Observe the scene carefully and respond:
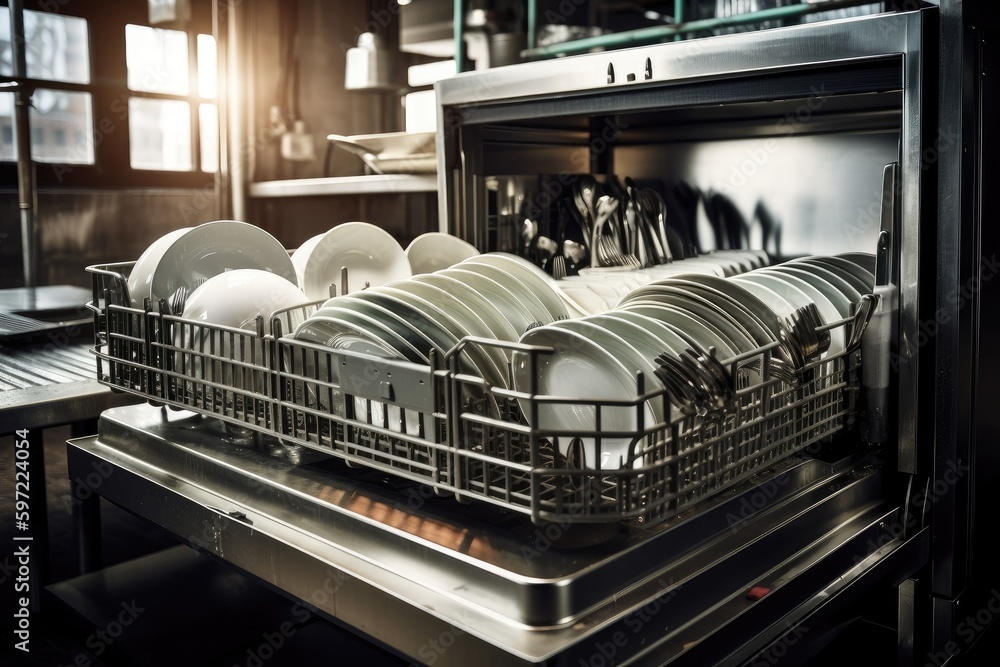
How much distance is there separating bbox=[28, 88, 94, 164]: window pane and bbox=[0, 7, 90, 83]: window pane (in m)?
0.06

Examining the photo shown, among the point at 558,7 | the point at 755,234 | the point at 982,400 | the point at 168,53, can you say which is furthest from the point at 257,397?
the point at 168,53

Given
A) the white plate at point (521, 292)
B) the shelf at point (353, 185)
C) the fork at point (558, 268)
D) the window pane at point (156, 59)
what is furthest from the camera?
the window pane at point (156, 59)

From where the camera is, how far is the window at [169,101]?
9.37ft

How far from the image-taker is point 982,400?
108cm

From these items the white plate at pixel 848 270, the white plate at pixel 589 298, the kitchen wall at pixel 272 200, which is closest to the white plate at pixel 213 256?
Answer: the white plate at pixel 589 298

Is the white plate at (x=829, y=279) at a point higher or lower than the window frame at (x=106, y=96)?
lower

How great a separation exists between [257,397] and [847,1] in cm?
94

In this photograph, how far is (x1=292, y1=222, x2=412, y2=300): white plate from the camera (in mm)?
1281

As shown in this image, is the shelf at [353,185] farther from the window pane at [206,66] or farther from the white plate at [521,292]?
the white plate at [521,292]

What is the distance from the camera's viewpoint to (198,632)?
1.10 metres

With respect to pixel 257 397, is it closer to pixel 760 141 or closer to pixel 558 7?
pixel 760 141

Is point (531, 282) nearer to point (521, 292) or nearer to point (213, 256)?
point (521, 292)

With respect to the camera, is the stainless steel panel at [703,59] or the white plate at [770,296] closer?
the stainless steel panel at [703,59]

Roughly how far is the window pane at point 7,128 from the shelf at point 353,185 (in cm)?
75
